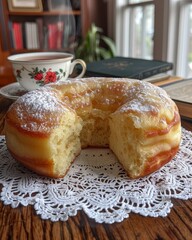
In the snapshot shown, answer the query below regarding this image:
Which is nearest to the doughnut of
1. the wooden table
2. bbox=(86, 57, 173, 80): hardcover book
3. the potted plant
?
the wooden table

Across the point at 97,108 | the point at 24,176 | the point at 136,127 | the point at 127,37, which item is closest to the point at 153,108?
the point at 136,127

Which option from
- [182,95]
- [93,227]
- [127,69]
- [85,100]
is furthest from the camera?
[127,69]

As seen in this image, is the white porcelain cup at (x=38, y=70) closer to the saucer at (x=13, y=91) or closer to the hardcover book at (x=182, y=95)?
the saucer at (x=13, y=91)

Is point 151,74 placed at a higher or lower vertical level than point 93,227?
higher

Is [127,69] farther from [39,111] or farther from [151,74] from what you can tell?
[39,111]

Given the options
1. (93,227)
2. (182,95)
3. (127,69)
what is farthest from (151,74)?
(93,227)

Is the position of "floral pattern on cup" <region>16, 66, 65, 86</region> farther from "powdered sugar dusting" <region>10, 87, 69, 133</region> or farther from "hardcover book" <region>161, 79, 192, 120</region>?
"hardcover book" <region>161, 79, 192, 120</region>
